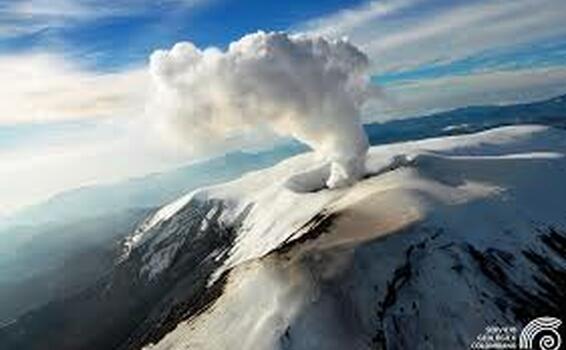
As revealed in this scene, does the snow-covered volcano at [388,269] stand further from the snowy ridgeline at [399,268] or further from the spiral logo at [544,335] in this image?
the spiral logo at [544,335]

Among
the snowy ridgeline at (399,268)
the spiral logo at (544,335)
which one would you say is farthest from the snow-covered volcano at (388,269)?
the spiral logo at (544,335)

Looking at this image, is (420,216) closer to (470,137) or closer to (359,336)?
(359,336)

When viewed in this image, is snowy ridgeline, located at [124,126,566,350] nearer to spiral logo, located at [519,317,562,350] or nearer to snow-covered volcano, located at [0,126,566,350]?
snow-covered volcano, located at [0,126,566,350]

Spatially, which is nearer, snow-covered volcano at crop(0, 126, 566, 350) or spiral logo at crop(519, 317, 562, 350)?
spiral logo at crop(519, 317, 562, 350)

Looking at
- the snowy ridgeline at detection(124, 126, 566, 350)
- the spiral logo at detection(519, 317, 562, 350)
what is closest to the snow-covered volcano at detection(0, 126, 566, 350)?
the snowy ridgeline at detection(124, 126, 566, 350)

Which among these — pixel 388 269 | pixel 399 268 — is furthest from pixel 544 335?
pixel 388 269

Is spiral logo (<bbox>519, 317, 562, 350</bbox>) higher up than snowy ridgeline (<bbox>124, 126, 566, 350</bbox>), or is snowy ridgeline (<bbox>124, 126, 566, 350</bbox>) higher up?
snowy ridgeline (<bbox>124, 126, 566, 350</bbox>)

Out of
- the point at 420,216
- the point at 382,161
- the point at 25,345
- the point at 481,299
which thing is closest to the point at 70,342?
the point at 25,345

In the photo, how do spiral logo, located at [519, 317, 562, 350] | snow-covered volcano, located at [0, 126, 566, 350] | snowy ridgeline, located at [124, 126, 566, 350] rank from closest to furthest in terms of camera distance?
spiral logo, located at [519, 317, 562, 350] → snowy ridgeline, located at [124, 126, 566, 350] → snow-covered volcano, located at [0, 126, 566, 350]
